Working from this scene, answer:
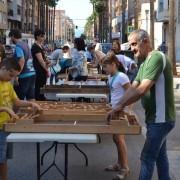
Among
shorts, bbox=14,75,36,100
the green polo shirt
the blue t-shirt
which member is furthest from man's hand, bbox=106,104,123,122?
shorts, bbox=14,75,36,100

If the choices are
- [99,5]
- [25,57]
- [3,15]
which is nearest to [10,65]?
[25,57]

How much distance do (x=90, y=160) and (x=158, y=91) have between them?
10.7 ft

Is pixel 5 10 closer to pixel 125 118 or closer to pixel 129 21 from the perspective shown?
pixel 129 21

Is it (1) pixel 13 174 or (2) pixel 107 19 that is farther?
(2) pixel 107 19

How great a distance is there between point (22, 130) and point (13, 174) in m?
2.15

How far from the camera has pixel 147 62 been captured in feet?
18.0

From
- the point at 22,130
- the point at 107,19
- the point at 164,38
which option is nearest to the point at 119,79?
the point at 22,130

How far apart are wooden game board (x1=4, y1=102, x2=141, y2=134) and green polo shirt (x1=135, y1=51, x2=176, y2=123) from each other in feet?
0.72

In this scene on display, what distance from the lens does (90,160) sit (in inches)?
339

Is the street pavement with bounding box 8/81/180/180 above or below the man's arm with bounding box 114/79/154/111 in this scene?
below

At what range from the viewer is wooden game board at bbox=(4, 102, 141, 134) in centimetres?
555

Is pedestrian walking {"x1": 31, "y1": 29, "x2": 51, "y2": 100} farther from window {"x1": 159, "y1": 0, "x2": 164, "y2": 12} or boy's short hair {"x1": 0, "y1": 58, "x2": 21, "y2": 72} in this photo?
window {"x1": 159, "y1": 0, "x2": 164, "y2": 12}

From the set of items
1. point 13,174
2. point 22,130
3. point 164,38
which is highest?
point 164,38

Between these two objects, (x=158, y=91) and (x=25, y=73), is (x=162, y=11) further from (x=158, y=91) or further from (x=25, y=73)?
(x=158, y=91)
